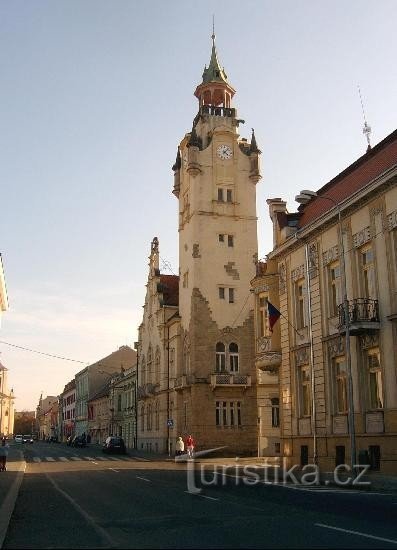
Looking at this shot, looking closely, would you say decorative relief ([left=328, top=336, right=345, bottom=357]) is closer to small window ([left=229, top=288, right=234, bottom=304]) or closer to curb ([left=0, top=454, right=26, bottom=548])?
curb ([left=0, top=454, right=26, bottom=548])

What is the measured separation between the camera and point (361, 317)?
86.1 feet

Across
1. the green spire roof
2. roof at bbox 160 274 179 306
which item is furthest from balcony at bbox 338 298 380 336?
the green spire roof

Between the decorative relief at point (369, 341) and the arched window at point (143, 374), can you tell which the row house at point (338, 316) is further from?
the arched window at point (143, 374)

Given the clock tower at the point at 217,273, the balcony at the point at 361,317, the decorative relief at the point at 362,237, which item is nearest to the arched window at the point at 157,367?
the clock tower at the point at 217,273

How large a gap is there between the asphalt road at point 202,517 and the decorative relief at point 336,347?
8347 millimetres

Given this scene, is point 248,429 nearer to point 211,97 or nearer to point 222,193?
point 222,193

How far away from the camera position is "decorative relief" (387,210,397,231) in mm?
25234

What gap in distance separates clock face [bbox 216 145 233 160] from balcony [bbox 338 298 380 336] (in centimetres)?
3355

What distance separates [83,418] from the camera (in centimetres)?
11400

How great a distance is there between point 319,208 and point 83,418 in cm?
9122

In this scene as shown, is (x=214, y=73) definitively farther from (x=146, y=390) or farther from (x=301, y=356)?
(x=301, y=356)

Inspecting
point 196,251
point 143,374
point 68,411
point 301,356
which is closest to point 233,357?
point 196,251

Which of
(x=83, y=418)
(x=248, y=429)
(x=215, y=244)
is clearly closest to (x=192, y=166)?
(x=215, y=244)

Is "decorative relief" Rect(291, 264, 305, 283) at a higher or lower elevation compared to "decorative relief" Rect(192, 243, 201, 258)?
lower
